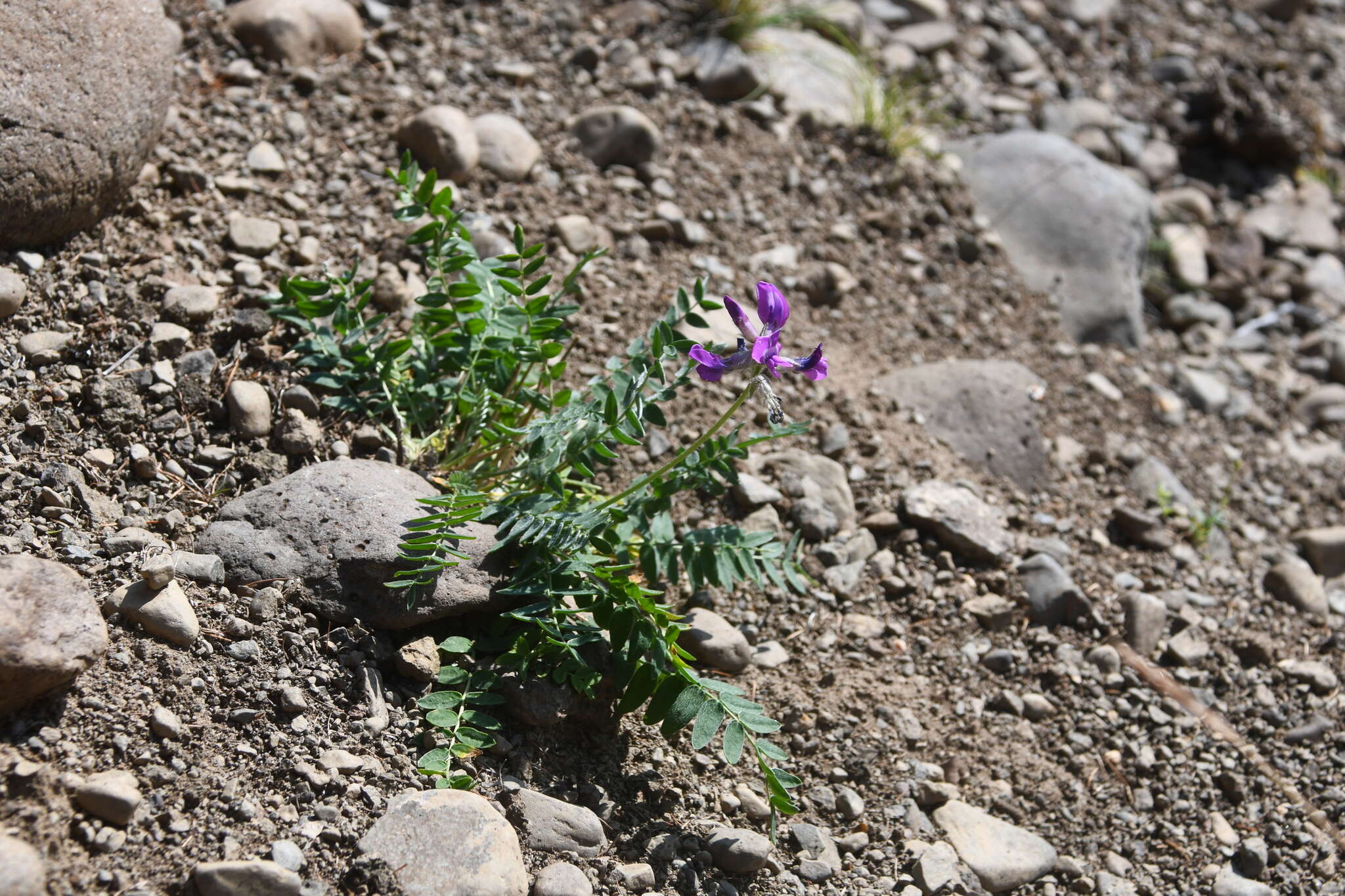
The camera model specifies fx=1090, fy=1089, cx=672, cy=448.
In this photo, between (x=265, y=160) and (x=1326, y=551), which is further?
(x=1326, y=551)

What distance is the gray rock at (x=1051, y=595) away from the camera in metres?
3.08

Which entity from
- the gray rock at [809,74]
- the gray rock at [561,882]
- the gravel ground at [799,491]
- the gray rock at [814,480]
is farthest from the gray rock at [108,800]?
the gray rock at [809,74]

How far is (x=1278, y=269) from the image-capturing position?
15.5 feet

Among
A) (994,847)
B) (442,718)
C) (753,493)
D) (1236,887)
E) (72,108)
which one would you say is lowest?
(1236,887)

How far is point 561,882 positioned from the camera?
2.04 m

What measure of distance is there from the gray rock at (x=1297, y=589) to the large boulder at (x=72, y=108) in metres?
3.54

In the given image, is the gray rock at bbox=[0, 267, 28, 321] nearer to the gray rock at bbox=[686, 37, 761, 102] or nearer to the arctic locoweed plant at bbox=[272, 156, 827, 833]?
the arctic locoweed plant at bbox=[272, 156, 827, 833]

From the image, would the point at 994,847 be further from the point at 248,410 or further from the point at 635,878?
the point at 248,410

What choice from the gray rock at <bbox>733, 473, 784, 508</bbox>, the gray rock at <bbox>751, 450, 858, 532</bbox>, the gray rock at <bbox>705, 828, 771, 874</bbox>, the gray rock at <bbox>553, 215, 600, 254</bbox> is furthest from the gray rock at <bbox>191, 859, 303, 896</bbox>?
the gray rock at <bbox>553, 215, 600, 254</bbox>

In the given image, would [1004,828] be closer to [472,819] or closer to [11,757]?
[472,819]

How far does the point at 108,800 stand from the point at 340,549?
2.09ft

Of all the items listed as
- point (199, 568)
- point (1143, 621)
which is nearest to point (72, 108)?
point (199, 568)

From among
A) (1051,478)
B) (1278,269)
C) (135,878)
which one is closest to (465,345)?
(135,878)

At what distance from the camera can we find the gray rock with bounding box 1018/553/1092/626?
3078mm
